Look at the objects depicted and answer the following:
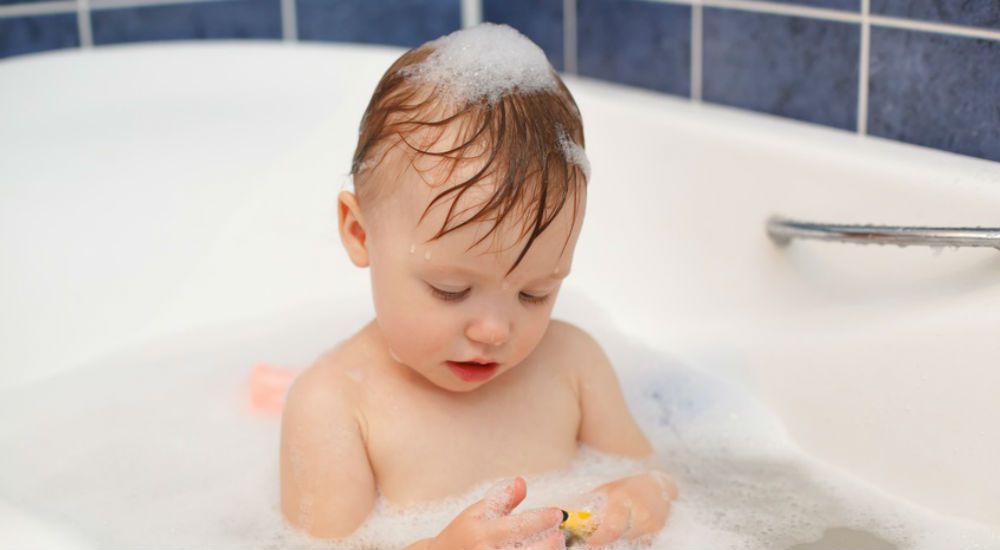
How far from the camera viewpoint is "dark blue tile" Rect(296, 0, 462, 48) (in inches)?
92.7

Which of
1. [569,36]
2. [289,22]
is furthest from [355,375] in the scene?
[289,22]

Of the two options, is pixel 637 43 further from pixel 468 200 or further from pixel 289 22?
pixel 468 200

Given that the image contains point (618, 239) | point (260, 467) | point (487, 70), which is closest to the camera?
point (487, 70)

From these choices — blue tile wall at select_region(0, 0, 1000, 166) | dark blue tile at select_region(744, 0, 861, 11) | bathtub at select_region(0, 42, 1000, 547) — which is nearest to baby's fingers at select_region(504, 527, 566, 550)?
bathtub at select_region(0, 42, 1000, 547)

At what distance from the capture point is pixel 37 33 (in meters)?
2.12

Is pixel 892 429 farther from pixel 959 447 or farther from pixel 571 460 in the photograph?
pixel 571 460


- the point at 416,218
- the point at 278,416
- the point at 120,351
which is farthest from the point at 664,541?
the point at 120,351

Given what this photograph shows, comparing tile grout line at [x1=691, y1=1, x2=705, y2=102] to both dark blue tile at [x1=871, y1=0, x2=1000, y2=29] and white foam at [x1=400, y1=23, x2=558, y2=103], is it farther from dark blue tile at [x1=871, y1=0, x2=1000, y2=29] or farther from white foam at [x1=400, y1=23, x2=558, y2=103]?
white foam at [x1=400, y1=23, x2=558, y2=103]

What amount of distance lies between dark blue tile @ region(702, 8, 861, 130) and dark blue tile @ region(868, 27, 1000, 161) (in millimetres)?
46

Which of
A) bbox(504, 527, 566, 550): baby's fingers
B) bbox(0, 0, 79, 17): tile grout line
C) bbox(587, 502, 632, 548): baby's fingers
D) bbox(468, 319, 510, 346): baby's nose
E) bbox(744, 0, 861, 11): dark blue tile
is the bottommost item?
bbox(587, 502, 632, 548): baby's fingers

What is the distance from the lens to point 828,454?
59.2 inches

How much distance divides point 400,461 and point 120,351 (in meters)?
0.70

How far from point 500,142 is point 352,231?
0.64ft

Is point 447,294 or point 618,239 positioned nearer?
point 447,294
